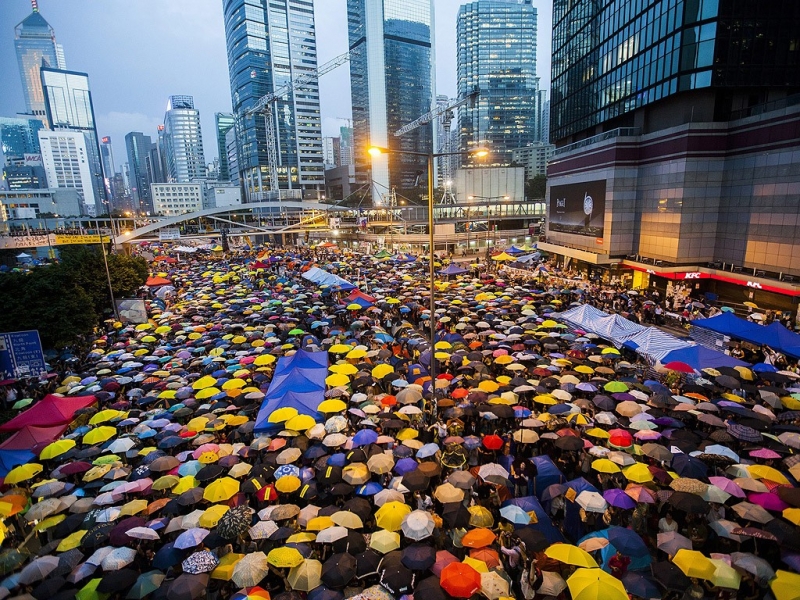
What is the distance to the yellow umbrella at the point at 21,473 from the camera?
10195mm

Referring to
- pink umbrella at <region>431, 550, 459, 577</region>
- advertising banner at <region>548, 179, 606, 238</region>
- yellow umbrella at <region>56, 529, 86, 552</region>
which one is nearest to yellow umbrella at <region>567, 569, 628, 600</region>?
pink umbrella at <region>431, 550, 459, 577</region>

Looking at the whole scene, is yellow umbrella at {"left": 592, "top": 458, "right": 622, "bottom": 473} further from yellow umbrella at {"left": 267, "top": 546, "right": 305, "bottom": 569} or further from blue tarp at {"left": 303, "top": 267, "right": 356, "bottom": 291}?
blue tarp at {"left": 303, "top": 267, "right": 356, "bottom": 291}

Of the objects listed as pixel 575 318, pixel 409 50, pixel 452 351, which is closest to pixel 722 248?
pixel 575 318

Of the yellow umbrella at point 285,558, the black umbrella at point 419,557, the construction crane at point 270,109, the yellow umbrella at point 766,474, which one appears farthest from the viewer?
the construction crane at point 270,109

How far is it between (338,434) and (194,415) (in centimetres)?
529

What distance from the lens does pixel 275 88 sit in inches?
5733

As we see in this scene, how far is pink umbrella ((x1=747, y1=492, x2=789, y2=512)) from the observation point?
8.12 metres

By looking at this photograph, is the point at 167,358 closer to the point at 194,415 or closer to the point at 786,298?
the point at 194,415

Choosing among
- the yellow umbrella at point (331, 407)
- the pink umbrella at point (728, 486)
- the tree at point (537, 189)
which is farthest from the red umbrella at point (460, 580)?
the tree at point (537, 189)

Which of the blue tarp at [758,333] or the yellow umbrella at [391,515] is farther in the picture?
the blue tarp at [758,333]

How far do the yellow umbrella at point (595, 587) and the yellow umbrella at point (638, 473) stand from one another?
3.10m

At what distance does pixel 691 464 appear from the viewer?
898 centimetres

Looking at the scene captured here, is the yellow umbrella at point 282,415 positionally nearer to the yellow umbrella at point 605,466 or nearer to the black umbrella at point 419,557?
the black umbrella at point 419,557

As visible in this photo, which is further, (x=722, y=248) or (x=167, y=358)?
(x=722, y=248)
